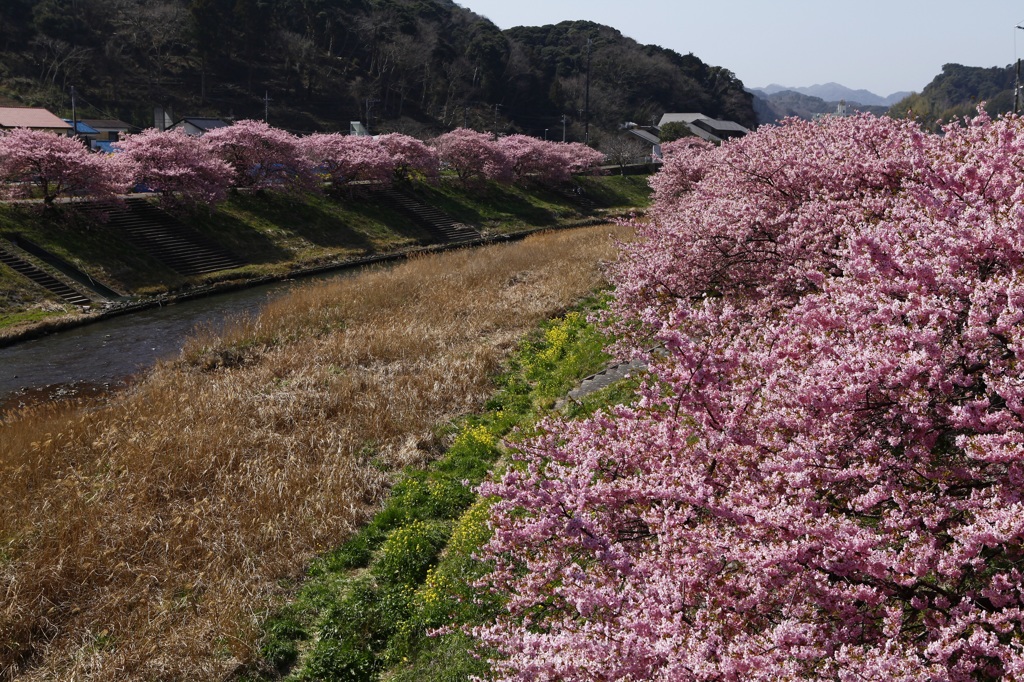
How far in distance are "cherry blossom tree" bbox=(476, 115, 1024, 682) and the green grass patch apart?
1526mm

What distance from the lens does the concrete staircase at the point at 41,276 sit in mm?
26739

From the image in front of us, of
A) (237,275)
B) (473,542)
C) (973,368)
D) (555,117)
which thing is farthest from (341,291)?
(555,117)

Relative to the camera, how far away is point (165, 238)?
3369 centimetres

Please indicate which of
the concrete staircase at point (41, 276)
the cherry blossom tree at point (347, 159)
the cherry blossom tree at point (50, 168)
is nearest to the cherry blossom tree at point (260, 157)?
the cherry blossom tree at point (347, 159)

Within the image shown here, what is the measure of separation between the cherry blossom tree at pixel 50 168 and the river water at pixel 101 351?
8.14m

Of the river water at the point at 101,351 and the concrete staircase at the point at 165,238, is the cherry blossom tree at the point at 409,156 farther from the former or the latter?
the river water at the point at 101,351

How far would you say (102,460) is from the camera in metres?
11.6

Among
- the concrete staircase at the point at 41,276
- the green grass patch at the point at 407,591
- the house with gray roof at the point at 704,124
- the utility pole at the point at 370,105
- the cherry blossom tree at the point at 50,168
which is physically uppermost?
the house with gray roof at the point at 704,124

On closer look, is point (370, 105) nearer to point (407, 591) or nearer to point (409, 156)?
point (409, 156)

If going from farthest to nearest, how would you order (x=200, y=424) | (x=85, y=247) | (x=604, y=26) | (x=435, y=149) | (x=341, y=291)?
(x=604, y=26) → (x=435, y=149) → (x=85, y=247) → (x=341, y=291) → (x=200, y=424)

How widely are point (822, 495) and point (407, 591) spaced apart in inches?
226

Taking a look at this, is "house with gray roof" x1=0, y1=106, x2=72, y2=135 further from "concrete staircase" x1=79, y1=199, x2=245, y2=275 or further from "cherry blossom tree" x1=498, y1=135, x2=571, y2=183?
"cherry blossom tree" x1=498, y1=135, x2=571, y2=183

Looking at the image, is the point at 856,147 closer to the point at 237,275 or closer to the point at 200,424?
the point at 200,424

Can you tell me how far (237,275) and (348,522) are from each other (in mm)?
24849
